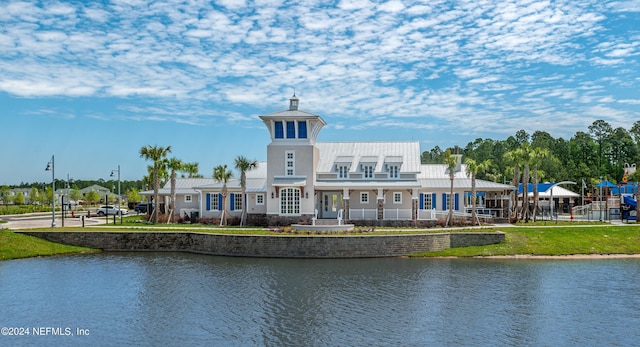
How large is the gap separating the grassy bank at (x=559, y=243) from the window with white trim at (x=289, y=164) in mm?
14270

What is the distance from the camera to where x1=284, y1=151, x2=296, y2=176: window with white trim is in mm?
46594

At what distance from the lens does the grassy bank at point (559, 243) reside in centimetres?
3672

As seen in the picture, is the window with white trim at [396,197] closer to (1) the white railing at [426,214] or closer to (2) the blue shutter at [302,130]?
(1) the white railing at [426,214]

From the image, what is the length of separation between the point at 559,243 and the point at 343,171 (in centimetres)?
1774

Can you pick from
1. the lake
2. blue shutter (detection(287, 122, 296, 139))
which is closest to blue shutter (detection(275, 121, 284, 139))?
blue shutter (detection(287, 122, 296, 139))

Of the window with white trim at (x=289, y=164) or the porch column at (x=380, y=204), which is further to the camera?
the window with white trim at (x=289, y=164)

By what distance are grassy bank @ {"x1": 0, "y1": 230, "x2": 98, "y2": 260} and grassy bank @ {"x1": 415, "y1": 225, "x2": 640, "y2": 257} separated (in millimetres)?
23769

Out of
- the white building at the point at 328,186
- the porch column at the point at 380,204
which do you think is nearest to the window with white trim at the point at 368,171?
the white building at the point at 328,186

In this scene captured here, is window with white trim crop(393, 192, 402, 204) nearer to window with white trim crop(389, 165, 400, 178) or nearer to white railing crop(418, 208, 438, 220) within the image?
window with white trim crop(389, 165, 400, 178)

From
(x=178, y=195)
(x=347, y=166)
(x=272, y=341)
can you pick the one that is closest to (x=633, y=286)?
(x=272, y=341)

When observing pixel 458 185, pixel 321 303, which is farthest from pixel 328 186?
pixel 321 303

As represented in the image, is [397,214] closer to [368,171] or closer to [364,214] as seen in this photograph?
[364,214]

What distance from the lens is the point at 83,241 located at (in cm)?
4031

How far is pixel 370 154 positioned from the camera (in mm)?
50062
